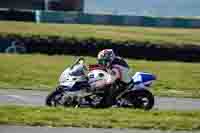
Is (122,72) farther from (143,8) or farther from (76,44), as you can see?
(143,8)

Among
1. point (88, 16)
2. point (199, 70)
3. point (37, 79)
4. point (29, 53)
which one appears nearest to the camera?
point (37, 79)

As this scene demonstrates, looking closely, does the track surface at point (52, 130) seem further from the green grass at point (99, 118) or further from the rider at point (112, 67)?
the rider at point (112, 67)

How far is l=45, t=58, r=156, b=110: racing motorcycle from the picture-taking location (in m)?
13.9

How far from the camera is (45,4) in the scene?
254ft

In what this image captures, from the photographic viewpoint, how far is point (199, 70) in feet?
88.0

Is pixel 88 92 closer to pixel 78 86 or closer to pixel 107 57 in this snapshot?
pixel 78 86

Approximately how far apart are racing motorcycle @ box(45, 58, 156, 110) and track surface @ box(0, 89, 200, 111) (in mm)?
1557

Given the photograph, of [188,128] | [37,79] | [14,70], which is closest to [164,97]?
[37,79]

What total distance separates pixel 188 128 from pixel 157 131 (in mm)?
590

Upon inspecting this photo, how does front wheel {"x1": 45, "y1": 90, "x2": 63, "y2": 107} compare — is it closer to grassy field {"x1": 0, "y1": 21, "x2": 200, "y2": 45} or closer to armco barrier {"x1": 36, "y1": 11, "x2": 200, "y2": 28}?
grassy field {"x1": 0, "y1": 21, "x2": 200, "y2": 45}

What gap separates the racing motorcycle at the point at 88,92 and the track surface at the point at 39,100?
1.56m

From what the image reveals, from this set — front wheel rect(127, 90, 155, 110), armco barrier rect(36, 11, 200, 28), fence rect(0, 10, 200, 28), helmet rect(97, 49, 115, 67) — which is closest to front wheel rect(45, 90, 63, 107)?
helmet rect(97, 49, 115, 67)

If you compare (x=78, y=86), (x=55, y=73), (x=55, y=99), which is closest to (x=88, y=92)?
(x=78, y=86)

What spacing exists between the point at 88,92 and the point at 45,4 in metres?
64.2
